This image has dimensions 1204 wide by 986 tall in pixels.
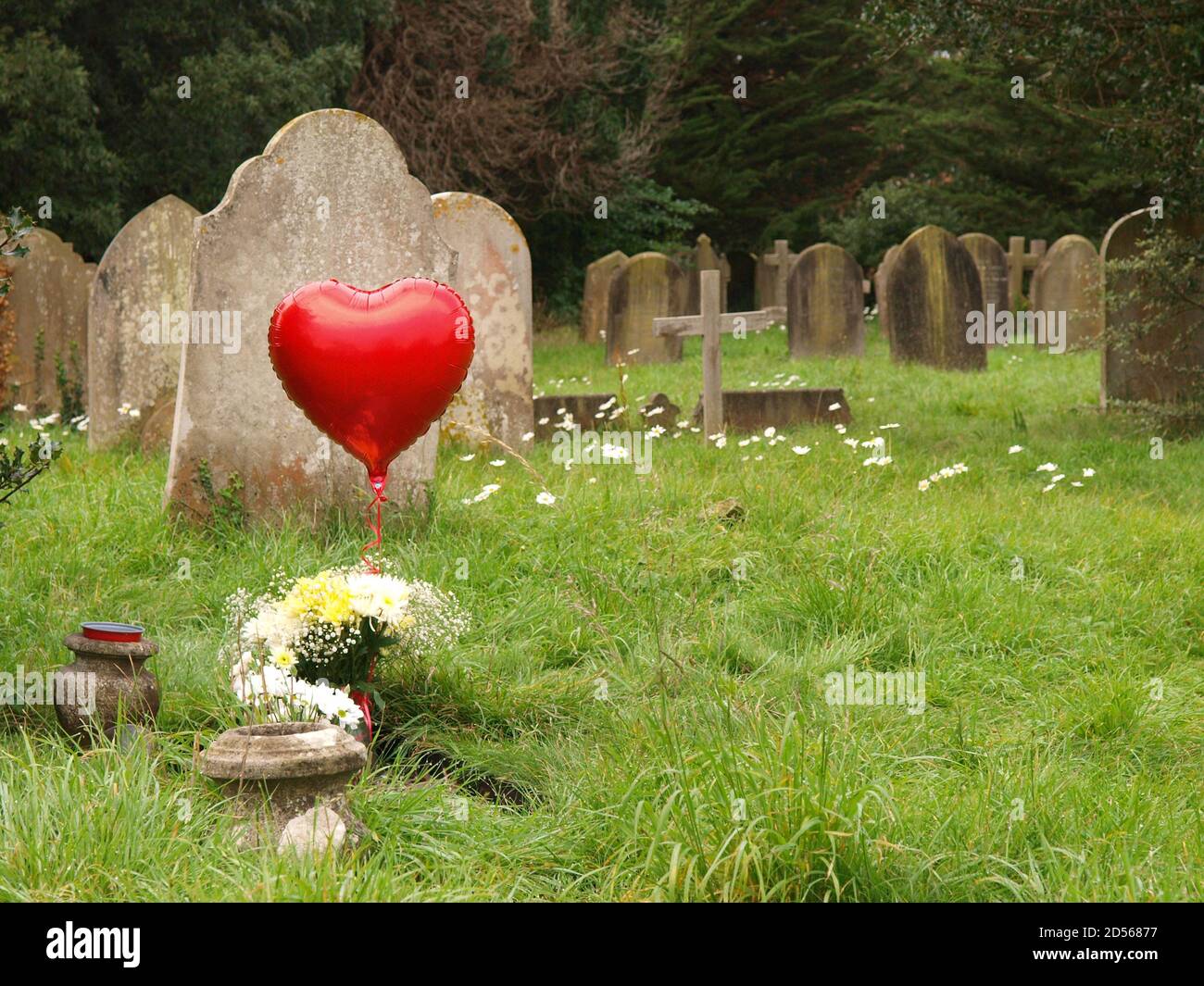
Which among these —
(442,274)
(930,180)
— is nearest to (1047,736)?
(442,274)

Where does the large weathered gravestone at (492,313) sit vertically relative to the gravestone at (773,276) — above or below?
below

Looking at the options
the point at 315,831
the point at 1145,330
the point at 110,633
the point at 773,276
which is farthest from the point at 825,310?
the point at 315,831

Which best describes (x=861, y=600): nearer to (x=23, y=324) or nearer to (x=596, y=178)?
(x=23, y=324)

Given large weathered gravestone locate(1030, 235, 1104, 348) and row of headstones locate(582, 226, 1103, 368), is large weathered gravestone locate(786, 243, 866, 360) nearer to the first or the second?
row of headstones locate(582, 226, 1103, 368)

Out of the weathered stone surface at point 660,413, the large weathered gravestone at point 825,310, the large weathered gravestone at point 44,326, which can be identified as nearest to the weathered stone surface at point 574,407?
the weathered stone surface at point 660,413

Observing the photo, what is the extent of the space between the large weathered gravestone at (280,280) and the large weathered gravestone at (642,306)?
930cm

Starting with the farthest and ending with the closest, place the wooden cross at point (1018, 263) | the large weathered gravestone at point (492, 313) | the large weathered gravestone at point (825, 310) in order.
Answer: the wooden cross at point (1018, 263) < the large weathered gravestone at point (825, 310) < the large weathered gravestone at point (492, 313)

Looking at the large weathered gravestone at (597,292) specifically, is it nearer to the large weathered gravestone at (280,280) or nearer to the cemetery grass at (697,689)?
the cemetery grass at (697,689)

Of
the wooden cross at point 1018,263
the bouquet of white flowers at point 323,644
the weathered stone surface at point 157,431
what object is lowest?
the bouquet of white flowers at point 323,644

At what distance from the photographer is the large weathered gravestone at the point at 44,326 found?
10.9 m

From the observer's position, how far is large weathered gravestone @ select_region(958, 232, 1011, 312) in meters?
16.1

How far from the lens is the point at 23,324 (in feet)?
36.0

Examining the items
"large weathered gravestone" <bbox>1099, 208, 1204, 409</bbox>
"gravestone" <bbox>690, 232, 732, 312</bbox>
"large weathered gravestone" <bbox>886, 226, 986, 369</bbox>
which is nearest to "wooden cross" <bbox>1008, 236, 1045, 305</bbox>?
"gravestone" <bbox>690, 232, 732, 312</bbox>

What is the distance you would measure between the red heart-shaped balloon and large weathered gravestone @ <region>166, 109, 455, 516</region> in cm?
146
